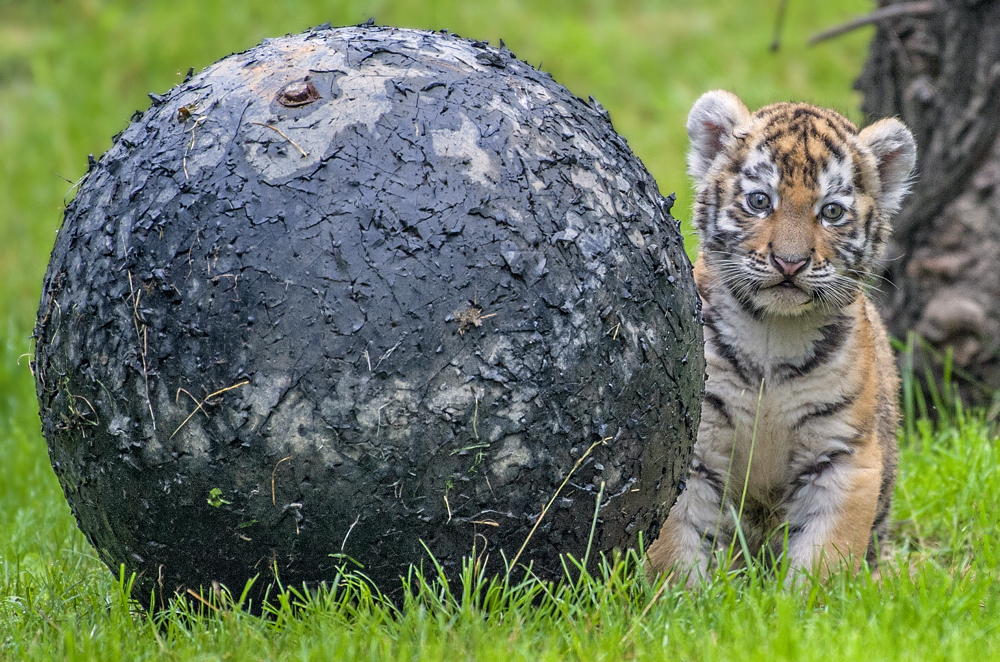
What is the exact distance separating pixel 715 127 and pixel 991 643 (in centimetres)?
269

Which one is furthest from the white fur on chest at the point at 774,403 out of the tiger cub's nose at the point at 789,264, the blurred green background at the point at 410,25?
the blurred green background at the point at 410,25

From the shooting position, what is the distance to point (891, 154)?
16.4 feet

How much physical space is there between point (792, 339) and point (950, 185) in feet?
9.41

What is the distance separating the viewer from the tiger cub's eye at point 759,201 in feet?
15.6

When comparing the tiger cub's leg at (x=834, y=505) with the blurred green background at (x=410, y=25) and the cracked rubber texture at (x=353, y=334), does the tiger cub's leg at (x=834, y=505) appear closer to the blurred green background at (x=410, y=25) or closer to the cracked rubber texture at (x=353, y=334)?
the cracked rubber texture at (x=353, y=334)

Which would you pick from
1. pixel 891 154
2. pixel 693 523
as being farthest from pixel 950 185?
pixel 693 523

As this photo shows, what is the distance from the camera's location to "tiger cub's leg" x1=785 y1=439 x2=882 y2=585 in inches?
182

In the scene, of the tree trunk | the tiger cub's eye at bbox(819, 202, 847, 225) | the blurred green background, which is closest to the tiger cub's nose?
the tiger cub's eye at bbox(819, 202, 847, 225)

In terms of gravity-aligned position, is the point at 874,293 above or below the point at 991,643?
above

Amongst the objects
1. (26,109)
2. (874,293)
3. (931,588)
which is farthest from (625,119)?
(931,588)

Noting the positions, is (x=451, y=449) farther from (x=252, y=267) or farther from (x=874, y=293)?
(x=874, y=293)

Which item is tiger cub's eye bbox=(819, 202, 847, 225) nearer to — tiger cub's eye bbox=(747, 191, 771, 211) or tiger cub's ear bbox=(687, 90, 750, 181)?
tiger cub's eye bbox=(747, 191, 771, 211)

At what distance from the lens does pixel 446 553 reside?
3.54 m

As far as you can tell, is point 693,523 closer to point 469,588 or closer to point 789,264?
point 789,264
